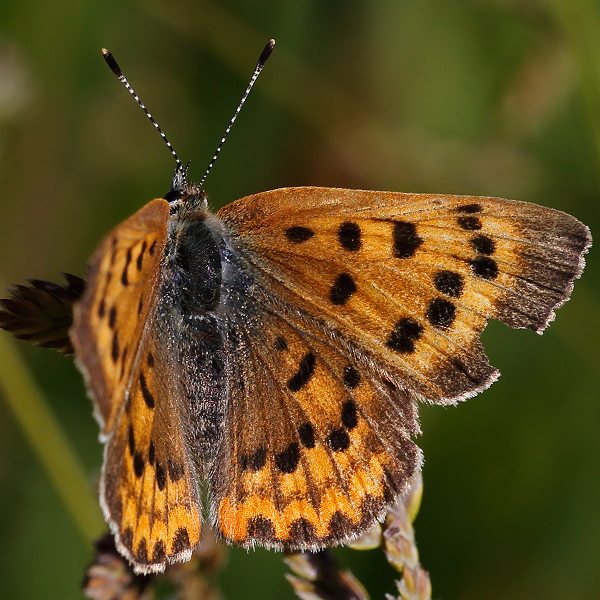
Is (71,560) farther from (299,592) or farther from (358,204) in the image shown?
(358,204)

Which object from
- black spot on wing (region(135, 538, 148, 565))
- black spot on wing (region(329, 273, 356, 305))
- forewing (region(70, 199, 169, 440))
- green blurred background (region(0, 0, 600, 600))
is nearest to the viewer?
forewing (region(70, 199, 169, 440))

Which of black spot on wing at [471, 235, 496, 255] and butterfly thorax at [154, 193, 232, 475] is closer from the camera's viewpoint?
black spot on wing at [471, 235, 496, 255]

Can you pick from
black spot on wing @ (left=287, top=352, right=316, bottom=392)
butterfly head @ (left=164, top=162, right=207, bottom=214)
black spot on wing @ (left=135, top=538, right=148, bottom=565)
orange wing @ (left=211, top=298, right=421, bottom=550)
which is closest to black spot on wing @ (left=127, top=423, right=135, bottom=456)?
black spot on wing @ (left=135, top=538, right=148, bottom=565)

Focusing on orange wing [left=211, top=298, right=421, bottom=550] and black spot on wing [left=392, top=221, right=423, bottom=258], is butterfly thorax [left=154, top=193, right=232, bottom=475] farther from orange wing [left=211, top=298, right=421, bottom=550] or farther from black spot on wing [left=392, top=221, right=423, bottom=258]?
black spot on wing [left=392, top=221, right=423, bottom=258]

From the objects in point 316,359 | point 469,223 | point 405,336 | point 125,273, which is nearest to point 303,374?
point 316,359

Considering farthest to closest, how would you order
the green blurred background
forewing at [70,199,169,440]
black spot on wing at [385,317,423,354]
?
the green blurred background → black spot on wing at [385,317,423,354] → forewing at [70,199,169,440]

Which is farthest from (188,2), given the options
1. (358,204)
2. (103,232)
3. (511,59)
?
(358,204)

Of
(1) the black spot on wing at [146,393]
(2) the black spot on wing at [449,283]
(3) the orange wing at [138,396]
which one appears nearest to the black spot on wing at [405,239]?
(2) the black spot on wing at [449,283]
